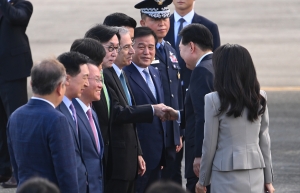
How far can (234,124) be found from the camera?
5.36 m

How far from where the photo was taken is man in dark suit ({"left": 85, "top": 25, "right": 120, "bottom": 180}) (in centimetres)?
579

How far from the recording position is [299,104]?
12.3 meters

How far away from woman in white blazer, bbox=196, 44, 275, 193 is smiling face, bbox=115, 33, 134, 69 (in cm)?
104

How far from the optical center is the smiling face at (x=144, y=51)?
6.71 m

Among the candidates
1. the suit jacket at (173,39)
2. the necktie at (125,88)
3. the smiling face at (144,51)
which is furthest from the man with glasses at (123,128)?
the suit jacket at (173,39)

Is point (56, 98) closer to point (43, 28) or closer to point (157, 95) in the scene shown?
point (157, 95)

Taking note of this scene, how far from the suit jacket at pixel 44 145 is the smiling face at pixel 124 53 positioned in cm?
156

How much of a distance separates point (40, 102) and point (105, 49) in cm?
134

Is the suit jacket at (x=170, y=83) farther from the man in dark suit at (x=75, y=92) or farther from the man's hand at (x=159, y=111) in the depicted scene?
the man in dark suit at (x=75, y=92)

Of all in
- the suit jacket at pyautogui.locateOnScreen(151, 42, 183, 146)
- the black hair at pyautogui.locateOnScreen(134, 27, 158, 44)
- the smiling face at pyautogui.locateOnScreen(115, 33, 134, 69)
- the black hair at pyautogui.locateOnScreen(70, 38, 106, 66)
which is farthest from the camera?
the suit jacket at pyautogui.locateOnScreen(151, 42, 183, 146)

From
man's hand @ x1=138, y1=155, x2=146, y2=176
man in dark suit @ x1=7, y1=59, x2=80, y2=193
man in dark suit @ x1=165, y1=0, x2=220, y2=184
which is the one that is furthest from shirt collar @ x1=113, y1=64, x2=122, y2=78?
man in dark suit @ x1=165, y1=0, x2=220, y2=184

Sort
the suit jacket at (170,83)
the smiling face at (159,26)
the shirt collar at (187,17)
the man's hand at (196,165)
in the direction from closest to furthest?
1. the man's hand at (196,165)
2. the suit jacket at (170,83)
3. the smiling face at (159,26)
4. the shirt collar at (187,17)

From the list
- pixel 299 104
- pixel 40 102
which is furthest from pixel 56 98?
pixel 299 104

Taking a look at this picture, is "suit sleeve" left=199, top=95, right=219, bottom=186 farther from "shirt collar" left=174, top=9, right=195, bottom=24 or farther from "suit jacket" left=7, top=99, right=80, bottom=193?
"shirt collar" left=174, top=9, right=195, bottom=24
